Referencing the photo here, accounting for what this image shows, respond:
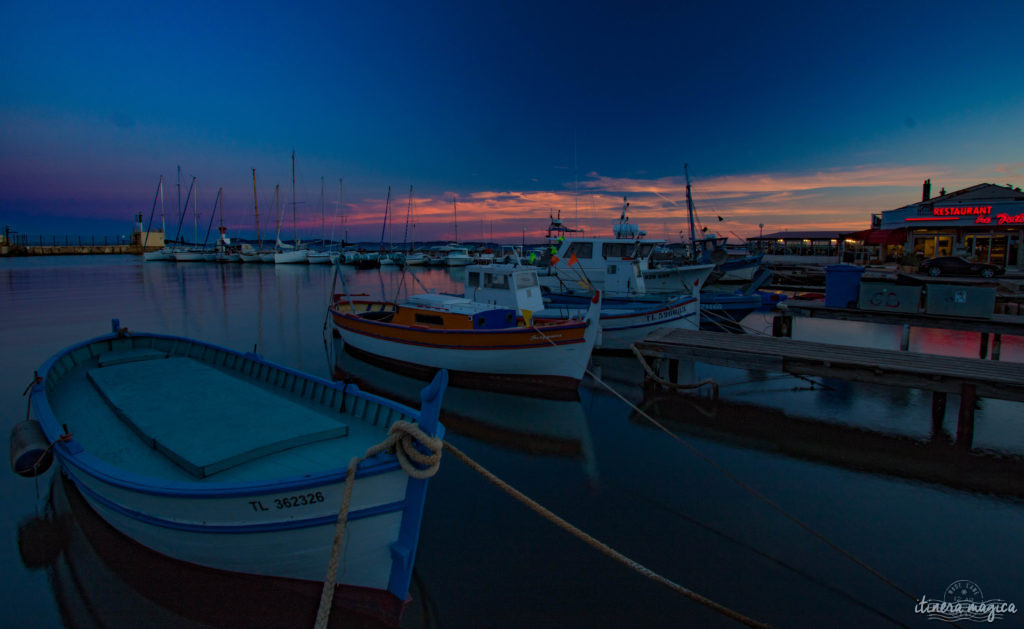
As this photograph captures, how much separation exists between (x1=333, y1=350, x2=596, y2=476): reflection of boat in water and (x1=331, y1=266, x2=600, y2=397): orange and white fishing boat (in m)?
0.51

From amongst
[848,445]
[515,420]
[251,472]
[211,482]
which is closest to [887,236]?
[848,445]

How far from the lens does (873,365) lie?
354 inches

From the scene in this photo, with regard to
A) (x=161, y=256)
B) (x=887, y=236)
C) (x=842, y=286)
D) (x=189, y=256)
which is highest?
(x=887, y=236)

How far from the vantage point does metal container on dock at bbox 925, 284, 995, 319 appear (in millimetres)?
13195

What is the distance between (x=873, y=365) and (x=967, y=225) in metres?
34.2

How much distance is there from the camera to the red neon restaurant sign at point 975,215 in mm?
31234

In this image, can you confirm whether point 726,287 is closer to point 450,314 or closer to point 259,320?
point 450,314

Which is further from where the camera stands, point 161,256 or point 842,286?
point 161,256

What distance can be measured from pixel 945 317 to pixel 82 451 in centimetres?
1784

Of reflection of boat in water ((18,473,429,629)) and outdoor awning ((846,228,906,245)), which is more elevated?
outdoor awning ((846,228,906,245))

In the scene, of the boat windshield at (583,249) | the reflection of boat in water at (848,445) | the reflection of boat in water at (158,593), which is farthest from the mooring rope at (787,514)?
the boat windshield at (583,249)

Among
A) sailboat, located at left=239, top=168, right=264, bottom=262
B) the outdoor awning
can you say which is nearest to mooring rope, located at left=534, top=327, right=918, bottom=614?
the outdoor awning

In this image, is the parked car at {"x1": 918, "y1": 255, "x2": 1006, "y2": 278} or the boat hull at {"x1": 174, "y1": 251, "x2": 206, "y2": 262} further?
the boat hull at {"x1": 174, "y1": 251, "x2": 206, "y2": 262}

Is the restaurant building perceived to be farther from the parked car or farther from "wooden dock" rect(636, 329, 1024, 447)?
"wooden dock" rect(636, 329, 1024, 447)
